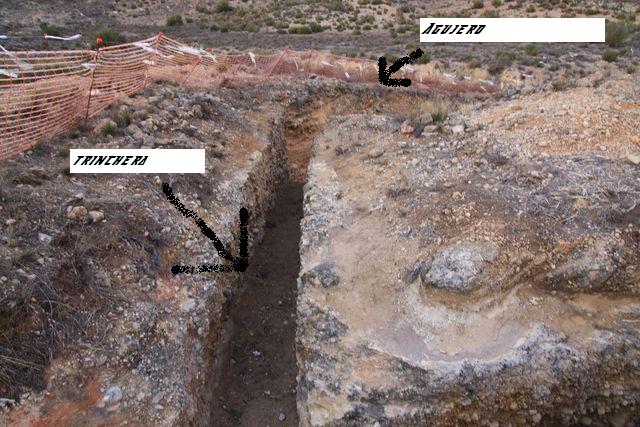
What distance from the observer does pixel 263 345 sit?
7508 millimetres

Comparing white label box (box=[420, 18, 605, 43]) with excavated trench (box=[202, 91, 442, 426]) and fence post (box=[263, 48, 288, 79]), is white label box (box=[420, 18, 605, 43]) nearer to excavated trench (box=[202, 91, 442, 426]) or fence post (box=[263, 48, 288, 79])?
fence post (box=[263, 48, 288, 79])

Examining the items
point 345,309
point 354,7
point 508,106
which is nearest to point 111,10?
point 354,7

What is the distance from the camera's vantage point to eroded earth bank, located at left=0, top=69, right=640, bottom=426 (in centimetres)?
523

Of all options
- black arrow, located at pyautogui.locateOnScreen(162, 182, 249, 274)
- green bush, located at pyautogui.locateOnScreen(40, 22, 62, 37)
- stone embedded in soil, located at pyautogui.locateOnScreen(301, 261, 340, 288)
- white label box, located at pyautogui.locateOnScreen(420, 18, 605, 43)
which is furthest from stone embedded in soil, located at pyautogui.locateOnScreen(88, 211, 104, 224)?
green bush, located at pyautogui.locateOnScreen(40, 22, 62, 37)

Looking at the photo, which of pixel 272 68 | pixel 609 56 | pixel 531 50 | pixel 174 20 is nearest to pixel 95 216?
pixel 272 68

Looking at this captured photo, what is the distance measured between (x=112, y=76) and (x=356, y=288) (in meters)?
7.15

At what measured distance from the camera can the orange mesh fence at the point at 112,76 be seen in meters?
8.15

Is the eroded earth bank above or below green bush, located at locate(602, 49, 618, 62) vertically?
above

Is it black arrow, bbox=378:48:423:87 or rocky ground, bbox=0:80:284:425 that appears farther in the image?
black arrow, bbox=378:48:423:87

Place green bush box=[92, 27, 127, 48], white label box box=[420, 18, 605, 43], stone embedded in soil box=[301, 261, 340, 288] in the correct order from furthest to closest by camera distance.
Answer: green bush box=[92, 27, 127, 48] < white label box box=[420, 18, 605, 43] < stone embedded in soil box=[301, 261, 340, 288]

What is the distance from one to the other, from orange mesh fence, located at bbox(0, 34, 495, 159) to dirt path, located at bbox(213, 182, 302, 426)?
4.06m

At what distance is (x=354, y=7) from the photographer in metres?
30.0

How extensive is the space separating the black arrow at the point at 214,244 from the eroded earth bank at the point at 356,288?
0.12 metres

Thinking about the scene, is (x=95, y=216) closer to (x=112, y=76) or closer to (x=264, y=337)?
(x=264, y=337)
